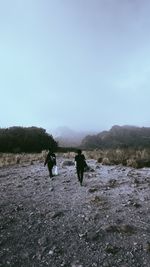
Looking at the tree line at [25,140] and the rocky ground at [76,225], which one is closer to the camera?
the rocky ground at [76,225]

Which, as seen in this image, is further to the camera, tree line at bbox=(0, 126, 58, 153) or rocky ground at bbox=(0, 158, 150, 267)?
tree line at bbox=(0, 126, 58, 153)

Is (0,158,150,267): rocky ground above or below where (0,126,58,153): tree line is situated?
below

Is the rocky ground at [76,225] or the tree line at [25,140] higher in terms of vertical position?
the tree line at [25,140]

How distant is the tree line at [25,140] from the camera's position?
183 feet

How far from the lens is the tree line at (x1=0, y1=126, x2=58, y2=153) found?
5572 centimetres

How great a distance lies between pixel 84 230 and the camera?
968 centimetres

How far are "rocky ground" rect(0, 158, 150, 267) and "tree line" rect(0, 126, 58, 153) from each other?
38.9m

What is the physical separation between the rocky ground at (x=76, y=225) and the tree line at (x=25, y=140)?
128 ft

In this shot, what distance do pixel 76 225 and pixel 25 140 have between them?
49.1m

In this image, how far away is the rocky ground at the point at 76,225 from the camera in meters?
7.98

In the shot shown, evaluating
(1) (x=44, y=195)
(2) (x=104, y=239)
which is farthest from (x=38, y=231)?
(1) (x=44, y=195)

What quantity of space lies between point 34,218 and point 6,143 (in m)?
46.5

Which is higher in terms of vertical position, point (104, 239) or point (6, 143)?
point (6, 143)

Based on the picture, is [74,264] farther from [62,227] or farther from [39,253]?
[62,227]
